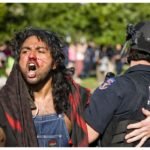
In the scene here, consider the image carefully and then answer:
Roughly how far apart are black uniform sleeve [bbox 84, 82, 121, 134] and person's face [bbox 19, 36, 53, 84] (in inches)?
15.0

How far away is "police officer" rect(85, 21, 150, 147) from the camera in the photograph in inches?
134

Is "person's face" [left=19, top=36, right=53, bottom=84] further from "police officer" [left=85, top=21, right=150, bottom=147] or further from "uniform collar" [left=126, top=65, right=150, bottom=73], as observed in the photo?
"uniform collar" [left=126, top=65, right=150, bottom=73]

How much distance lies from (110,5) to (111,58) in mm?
11516

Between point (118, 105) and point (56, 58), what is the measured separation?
59 centimetres

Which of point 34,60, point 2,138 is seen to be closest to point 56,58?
point 34,60

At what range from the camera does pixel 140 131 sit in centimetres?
346

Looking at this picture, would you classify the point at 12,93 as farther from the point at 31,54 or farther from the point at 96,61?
the point at 96,61

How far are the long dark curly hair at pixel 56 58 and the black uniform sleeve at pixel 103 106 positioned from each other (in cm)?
26

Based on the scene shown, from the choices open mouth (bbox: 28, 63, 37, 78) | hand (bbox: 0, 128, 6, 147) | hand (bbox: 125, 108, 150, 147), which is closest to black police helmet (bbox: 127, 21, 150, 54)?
hand (bbox: 125, 108, 150, 147)

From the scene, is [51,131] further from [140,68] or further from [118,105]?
[140,68]

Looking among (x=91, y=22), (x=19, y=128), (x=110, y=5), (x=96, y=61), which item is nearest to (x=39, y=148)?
(x=19, y=128)

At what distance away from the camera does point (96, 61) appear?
25.4 metres

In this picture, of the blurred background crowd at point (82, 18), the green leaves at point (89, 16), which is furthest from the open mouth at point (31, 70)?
the green leaves at point (89, 16)

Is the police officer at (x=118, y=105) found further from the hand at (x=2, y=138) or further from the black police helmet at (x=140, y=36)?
the hand at (x=2, y=138)
